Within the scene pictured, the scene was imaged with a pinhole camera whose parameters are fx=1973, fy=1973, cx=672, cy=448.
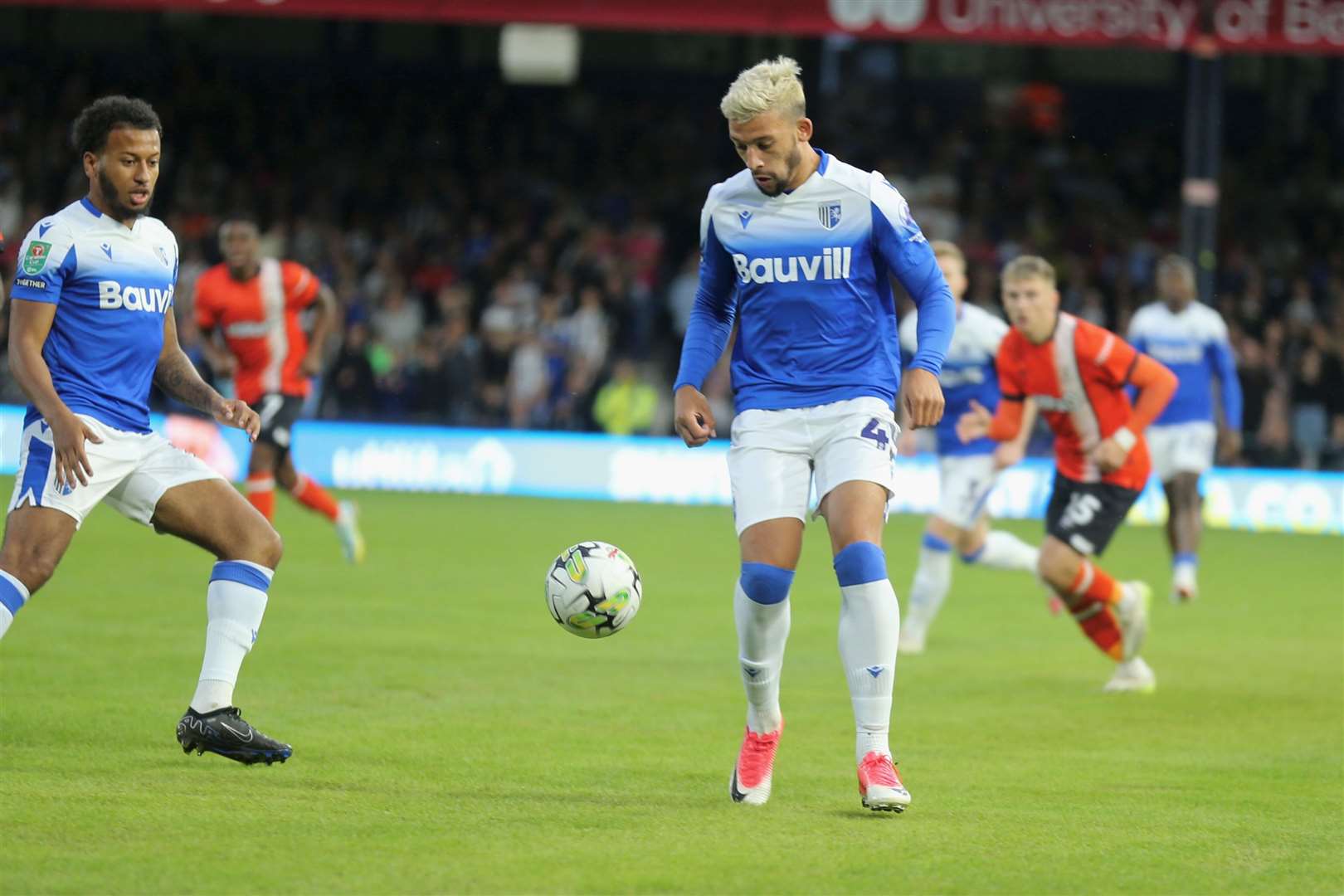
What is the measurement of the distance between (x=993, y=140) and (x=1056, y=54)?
2233 millimetres

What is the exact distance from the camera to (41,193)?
25.7 meters

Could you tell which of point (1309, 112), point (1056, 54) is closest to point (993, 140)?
point (1056, 54)

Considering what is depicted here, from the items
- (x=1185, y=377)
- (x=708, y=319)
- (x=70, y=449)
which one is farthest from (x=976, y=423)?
(x=70, y=449)

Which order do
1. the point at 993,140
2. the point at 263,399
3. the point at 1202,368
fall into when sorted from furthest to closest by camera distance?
the point at 993,140
the point at 1202,368
the point at 263,399

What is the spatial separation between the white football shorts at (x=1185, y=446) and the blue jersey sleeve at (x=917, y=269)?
836cm

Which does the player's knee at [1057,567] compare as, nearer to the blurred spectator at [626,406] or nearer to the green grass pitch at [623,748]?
the green grass pitch at [623,748]

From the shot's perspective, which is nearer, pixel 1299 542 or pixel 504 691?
pixel 504 691

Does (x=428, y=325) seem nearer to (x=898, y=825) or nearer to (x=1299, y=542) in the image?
(x=1299, y=542)

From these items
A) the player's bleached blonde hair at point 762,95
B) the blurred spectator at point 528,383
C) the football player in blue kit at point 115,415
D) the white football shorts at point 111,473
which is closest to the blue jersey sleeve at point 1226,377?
the player's bleached blonde hair at point 762,95

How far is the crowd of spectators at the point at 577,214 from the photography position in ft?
72.4

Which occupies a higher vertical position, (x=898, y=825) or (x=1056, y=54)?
(x=1056, y=54)

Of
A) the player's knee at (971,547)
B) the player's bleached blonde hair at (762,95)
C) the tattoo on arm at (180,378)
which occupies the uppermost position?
the player's bleached blonde hair at (762,95)

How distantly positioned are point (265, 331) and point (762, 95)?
807 centimetres

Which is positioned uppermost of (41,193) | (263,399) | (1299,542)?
(41,193)
